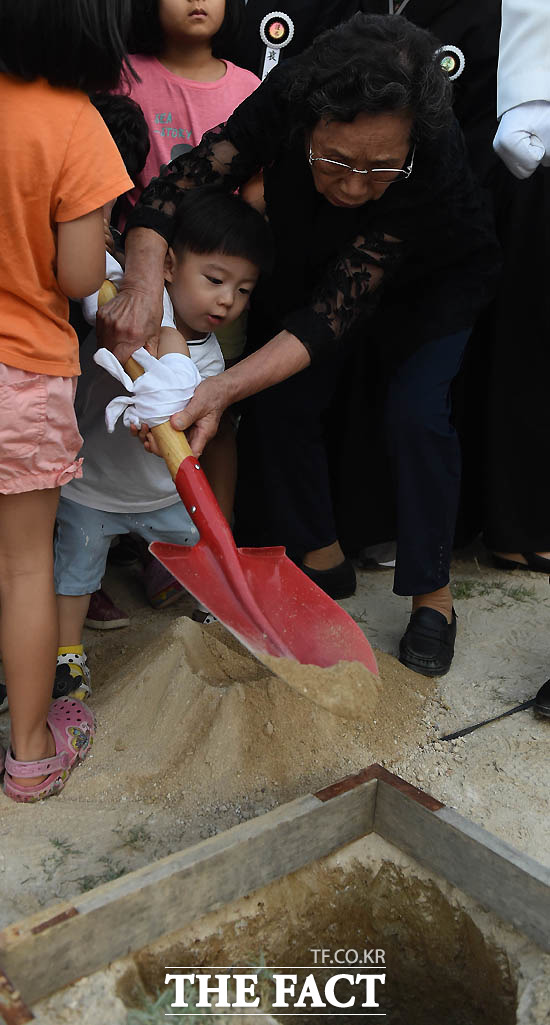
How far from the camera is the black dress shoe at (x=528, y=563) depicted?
3.25m

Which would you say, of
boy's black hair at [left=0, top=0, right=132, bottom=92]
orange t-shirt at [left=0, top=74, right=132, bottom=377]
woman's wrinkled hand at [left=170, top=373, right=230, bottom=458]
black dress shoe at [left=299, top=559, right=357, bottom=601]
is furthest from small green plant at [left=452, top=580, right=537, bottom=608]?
boy's black hair at [left=0, top=0, right=132, bottom=92]

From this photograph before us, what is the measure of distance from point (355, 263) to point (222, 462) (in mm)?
745

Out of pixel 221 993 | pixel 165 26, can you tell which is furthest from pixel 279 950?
pixel 165 26

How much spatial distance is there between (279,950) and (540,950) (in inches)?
18.3

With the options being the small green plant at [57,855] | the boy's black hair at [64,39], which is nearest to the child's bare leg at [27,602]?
the small green plant at [57,855]

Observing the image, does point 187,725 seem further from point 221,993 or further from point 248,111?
point 248,111

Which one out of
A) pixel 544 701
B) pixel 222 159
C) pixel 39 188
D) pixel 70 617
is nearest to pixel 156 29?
pixel 222 159

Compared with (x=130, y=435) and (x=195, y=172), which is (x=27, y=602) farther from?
(x=195, y=172)

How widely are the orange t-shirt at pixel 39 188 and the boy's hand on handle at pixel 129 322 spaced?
368 mm

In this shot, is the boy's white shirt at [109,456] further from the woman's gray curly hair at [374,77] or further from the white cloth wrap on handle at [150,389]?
the woman's gray curly hair at [374,77]

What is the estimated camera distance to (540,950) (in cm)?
161

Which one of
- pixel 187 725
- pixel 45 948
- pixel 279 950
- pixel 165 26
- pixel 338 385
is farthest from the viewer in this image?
pixel 338 385

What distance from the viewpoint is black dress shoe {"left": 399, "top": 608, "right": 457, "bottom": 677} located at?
255cm

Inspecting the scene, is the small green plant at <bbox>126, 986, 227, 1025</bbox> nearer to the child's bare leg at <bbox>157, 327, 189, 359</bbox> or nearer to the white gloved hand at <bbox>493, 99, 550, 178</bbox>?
the child's bare leg at <bbox>157, 327, 189, 359</bbox>
